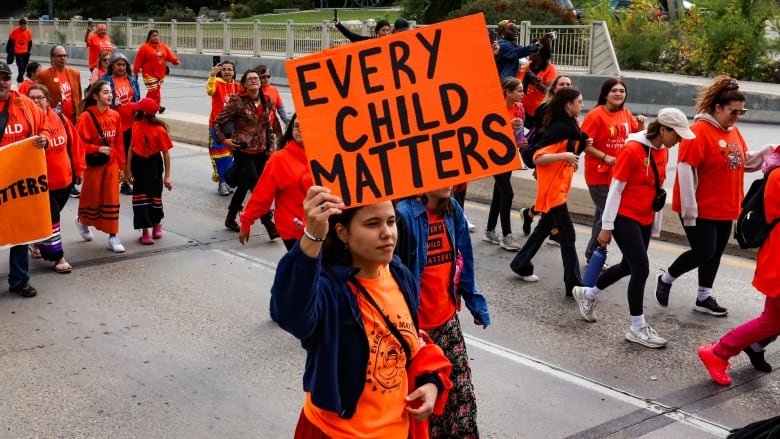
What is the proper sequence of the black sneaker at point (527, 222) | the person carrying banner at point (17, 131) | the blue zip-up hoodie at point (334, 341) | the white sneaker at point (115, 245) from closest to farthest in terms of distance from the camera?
1. the blue zip-up hoodie at point (334, 341)
2. the person carrying banner at point (17, 131)
3. the white sneaker at point (115, 245)
4. the black sneaker at point (527, 222)

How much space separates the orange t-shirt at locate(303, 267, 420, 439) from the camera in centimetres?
358

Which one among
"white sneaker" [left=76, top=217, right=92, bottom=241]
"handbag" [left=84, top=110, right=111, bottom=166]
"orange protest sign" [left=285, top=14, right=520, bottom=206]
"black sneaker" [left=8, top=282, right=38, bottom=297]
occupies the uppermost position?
"orange protest sign" [left=285, top=14, right=520, bottom=206]

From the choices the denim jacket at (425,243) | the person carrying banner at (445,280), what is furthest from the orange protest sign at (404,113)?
the person carrying banner at (445,280)

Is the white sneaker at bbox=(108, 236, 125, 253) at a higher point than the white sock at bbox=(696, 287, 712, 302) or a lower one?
lower

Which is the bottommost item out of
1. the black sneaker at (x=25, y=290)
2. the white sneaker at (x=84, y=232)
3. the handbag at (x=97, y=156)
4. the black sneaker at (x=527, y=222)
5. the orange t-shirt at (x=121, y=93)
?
the white sneaker at (x=84, y=232)

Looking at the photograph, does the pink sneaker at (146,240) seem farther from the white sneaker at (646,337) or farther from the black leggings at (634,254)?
the white sneaker at (646,337)

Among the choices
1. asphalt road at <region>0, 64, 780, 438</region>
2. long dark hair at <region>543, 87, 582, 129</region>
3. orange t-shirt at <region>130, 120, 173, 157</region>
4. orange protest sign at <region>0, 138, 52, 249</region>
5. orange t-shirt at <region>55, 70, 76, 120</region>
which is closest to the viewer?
asphalt road at <region>0, 64, 780, 438</region>

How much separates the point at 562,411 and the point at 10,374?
3594 millimetres

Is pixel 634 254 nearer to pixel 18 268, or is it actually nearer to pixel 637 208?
pixel 637 208

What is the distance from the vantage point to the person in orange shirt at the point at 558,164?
8.62 metres

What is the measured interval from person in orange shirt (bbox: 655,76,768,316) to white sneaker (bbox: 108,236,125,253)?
5403mm

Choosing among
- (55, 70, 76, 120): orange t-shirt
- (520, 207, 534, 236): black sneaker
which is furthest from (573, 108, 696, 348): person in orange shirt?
(55, 70, 76, 120): orange t-shirt

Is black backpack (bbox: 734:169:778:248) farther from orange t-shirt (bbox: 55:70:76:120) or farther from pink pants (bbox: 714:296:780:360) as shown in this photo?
orange t-shirt (bbox: 55:70:76:120)

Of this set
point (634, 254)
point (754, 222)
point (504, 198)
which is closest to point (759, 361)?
point (754, 222)
